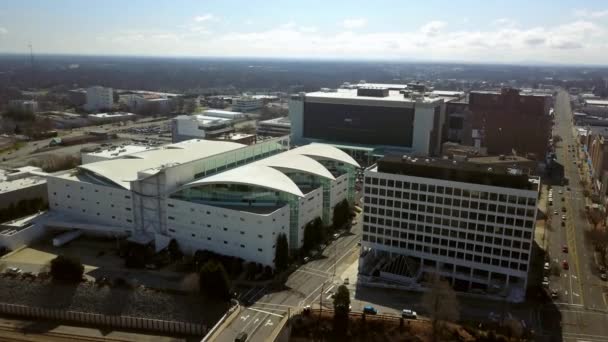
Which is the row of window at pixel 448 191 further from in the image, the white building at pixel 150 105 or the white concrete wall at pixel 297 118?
the white building at pixel 150 105

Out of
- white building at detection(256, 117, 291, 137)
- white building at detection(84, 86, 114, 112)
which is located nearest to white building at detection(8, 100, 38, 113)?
white building at detection(84, 86, 114, 112)

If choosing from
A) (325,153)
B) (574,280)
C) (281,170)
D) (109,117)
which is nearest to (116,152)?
(281,170)

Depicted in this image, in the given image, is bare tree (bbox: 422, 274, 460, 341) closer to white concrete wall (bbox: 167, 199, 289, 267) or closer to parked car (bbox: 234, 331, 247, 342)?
parked car (bbox: 234, 331, 247, 342)

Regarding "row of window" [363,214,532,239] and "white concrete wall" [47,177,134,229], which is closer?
"row of window" [363,214,532,239]

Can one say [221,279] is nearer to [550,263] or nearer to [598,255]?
[550,263]

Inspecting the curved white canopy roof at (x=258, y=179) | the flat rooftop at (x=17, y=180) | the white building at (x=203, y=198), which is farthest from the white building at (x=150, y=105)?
the curved white canopy roof at (x=258, y=179)

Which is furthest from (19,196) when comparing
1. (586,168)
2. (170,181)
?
(586,168)

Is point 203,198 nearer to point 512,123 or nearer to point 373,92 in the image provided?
point 373,92
